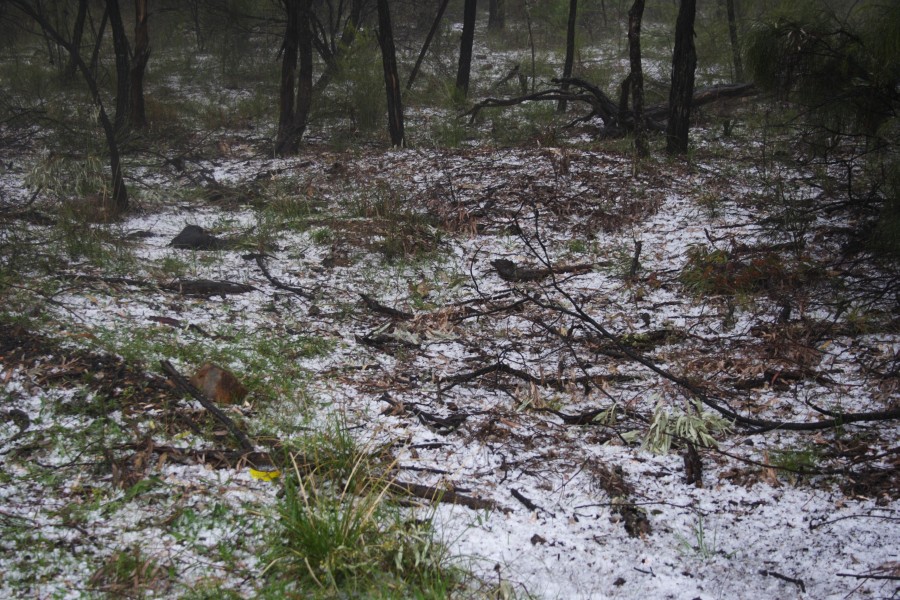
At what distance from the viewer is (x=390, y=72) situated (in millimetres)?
9039

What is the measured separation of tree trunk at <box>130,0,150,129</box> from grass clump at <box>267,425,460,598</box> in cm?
918

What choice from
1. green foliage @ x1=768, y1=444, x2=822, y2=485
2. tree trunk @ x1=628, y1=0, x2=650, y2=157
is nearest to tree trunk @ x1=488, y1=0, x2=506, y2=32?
tree trunk @ x1=628, y1=0, x2=650, y2=157

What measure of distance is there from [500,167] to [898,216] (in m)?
4.34

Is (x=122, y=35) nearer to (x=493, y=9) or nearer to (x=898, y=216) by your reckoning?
(x=898, y=216)

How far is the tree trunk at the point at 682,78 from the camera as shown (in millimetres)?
7160

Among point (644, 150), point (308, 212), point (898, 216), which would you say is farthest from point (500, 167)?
point (898, 216)

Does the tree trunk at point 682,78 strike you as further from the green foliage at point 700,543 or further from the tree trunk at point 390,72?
the green foliage at point 700,543

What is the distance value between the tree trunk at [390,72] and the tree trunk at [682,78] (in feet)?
11.9

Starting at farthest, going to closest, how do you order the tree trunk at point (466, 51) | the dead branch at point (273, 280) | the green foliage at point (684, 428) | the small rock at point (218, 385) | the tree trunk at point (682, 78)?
1. the tree trunk at point (466, 51)
2. the tree trunk at point (682, 78)
3. the dead branch at point (273, 280)
4. the small rock at point (218, 385)
5. the green foliage at point (684, 428)

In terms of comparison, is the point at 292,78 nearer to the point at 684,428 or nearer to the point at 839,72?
the point at 839,72

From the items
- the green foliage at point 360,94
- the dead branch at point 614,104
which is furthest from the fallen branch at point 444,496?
the green foliage at point 360,94

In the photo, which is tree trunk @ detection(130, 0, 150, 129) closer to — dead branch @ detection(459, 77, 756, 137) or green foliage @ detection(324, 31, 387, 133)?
green foliage @ detection(324, 31, 387, 133)

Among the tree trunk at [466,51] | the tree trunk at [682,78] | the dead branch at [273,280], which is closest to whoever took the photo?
the dead branch at [273,280]

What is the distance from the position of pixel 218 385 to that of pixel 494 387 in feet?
4.56
